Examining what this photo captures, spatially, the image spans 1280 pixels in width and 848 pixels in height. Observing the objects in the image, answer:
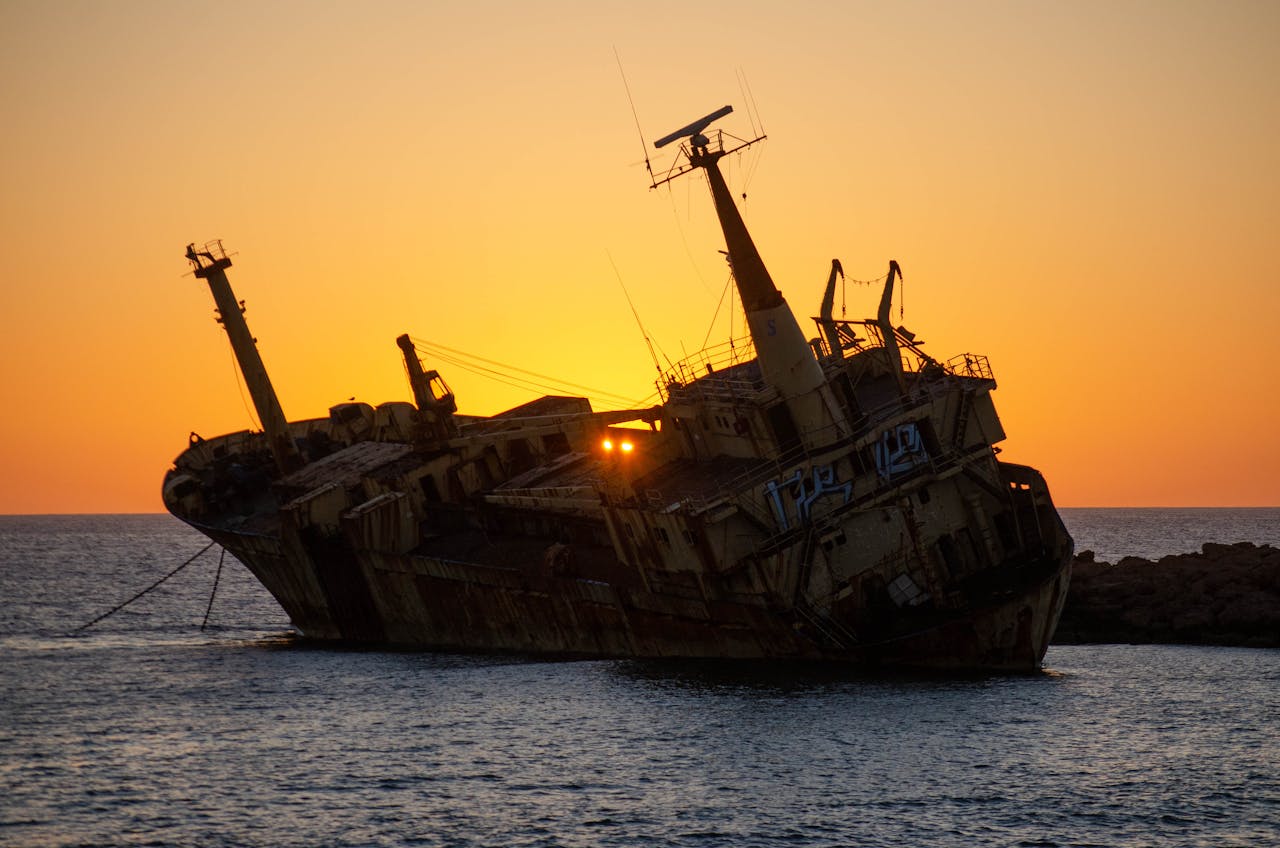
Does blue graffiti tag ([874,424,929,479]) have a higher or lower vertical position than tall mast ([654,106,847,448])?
lower

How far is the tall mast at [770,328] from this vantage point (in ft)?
143

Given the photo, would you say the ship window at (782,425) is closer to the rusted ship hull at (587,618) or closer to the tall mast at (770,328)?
the tall mast at (770,328)

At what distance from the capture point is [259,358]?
72375 mm

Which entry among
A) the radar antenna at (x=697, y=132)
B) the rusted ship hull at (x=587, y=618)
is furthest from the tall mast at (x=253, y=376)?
the radar antenna at (x=697, y=132)

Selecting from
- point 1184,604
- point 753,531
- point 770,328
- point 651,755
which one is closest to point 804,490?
point 753,531

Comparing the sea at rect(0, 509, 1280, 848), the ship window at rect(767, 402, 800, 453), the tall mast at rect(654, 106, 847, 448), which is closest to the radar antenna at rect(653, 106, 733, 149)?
the tall mast at rect(654, 106, 847, 448)

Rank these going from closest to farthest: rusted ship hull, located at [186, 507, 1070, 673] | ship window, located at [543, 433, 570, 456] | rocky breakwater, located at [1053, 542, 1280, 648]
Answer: rusted ship hull, located at [186, 507, 1070, 673] < rocky breakwater, located at [1053, 542, 1280, 648] < ship window, located at [543, 433, 570, 456]

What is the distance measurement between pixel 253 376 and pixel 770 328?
117ft

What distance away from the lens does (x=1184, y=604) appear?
5278cm

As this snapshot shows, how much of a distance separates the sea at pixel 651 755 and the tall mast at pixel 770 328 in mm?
7363

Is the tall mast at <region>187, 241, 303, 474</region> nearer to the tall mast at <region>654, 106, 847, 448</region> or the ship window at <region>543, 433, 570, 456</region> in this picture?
the ship window at <region>543, 433, 570, 456</region>

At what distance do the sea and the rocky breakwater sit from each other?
163cm

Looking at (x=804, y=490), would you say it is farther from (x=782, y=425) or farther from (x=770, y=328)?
(x=770, y=328)

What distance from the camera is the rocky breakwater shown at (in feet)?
164
